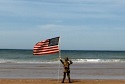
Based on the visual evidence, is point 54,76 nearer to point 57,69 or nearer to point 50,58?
point 57,69

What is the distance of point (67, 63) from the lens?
22.8m

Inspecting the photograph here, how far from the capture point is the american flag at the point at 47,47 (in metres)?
22.1

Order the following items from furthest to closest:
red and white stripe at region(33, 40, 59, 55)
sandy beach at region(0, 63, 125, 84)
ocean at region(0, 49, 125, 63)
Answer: ocean at region(0, 49, 125, 63) < sandy beach at region(0, 63, 125, 84) < red and white stripe at region(33, 40, 59, 55)

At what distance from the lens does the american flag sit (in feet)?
72.5

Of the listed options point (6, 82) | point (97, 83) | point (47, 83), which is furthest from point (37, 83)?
point (97, 83)

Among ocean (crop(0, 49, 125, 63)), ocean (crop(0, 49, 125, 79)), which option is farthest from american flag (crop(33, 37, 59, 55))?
Result: ocean (crop(0, 49, 125, 63))

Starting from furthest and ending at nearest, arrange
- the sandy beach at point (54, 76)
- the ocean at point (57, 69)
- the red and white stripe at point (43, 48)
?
the ocean at point (57, 69) < the sandy beach at point (54, 76) < the red and white stripe at point (43, 48)

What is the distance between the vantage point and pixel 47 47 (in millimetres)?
22484

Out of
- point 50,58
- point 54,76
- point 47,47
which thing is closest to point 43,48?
point 47,47

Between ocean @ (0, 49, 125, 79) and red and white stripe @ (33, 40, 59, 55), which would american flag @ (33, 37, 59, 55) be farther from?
ocean @ (0, 49, 125, 79)

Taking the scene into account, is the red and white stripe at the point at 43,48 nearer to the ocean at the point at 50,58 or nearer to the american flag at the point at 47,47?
the american flag at the point at 47,47

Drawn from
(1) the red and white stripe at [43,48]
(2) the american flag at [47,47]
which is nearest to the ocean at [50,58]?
(2) the american flag at [47,47]

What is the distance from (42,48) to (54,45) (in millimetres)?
868

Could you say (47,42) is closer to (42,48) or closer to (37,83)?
(42,48)
